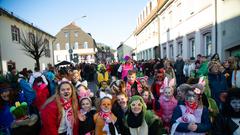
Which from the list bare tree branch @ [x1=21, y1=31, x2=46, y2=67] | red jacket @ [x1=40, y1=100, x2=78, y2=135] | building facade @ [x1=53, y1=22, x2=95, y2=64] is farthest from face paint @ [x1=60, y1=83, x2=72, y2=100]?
building facade @ [x1=53, y1=22, x2=95, y2=64]

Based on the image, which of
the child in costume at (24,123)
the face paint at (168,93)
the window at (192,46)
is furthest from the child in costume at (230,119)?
the window at (192,46)

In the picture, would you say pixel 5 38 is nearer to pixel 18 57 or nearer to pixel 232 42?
pixel 18 57

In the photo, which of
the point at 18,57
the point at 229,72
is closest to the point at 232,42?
the point at 229,72

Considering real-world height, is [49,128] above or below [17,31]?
below

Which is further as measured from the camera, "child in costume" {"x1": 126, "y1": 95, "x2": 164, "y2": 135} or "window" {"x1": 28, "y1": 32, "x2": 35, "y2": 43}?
"window" {"x1": 28, "y1": 32, "x2": 35, "y2": 43}

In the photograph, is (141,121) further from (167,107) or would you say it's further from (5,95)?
(5,95)

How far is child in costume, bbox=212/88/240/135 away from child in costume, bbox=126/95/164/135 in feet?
2.95

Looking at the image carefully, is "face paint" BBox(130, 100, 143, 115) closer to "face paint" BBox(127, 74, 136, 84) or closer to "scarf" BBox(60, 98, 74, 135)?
"scarf" BBox(60, 98, 74, 135)

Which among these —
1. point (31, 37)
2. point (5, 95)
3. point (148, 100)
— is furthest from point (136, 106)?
point (31, 37)

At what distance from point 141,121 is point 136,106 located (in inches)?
9.6

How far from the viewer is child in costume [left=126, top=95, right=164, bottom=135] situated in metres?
3.39

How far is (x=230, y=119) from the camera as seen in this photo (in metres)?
3.33

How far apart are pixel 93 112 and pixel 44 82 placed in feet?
12.5

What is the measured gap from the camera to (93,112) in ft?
12.3
